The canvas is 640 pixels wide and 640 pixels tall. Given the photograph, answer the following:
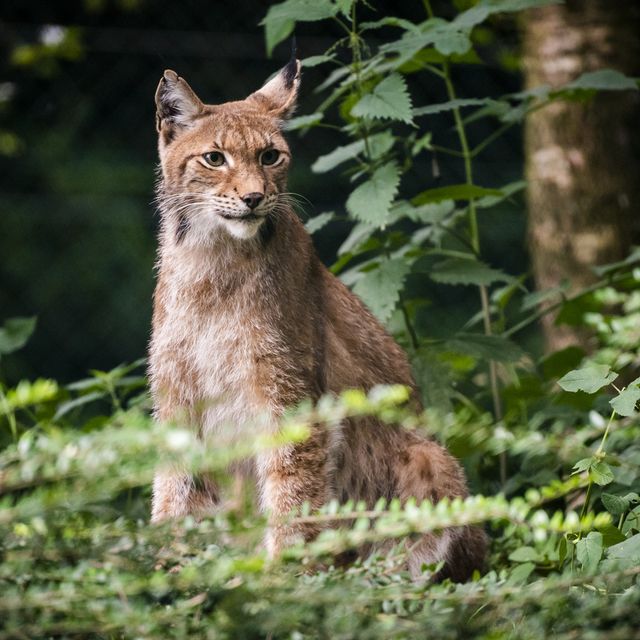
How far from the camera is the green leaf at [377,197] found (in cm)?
357

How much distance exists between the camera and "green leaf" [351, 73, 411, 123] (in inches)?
135

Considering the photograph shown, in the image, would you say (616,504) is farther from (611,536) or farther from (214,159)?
(214,159)

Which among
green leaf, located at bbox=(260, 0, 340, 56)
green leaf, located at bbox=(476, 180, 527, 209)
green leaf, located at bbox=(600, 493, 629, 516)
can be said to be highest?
green leaf, located at bbox=(260, 0, 340, 56)

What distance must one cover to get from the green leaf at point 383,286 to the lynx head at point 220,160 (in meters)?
0.45

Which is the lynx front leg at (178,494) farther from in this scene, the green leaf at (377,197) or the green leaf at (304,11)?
the green leaf at (304,11)

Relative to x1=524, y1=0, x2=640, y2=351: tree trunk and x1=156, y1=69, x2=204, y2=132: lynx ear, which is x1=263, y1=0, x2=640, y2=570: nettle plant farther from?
x1=524, y1=0, x2=640, y2=351: tree trunk

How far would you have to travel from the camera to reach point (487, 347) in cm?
390

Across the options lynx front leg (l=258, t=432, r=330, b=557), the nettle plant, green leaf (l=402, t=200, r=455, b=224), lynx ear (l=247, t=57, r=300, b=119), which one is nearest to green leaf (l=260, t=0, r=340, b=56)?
the nettle plant

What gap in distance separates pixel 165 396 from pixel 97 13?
16.5ft

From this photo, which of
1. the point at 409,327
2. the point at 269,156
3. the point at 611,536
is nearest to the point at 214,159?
the point at 269,156

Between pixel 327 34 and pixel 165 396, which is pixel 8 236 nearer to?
pixel 327 34

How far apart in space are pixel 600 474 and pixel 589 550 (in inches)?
8.3

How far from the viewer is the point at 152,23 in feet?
Result: 26.2

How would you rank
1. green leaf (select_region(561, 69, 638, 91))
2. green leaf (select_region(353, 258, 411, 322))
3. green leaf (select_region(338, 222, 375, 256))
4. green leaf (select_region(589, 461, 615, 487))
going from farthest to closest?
green leaf (select_region(338, 222, 375, 256)), green leaf (select_region(561, 69, 638, 91)), green leaf (select_region(353, 258, 411, 322)), green leaf (select_region(589, 461, 615, 487))
